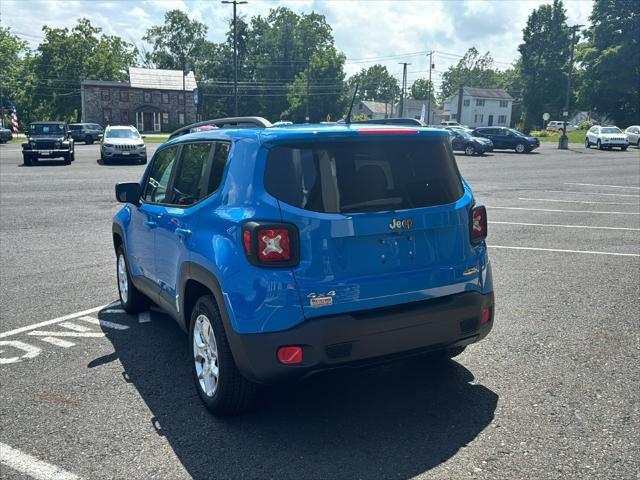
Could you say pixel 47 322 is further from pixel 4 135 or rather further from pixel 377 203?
pixel 4 135


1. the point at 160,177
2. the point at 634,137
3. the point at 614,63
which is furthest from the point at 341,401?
the point at 614,63

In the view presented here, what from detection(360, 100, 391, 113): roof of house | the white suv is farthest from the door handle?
detection(360, 100, 391, 113): roof of house

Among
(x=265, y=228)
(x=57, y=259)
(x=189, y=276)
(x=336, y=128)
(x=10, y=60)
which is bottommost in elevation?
(x=57, y=259)

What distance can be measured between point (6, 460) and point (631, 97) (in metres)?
73.5

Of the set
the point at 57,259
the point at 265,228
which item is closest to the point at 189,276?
the point at 265,228

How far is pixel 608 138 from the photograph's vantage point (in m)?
40.6

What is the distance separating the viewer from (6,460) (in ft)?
10.9

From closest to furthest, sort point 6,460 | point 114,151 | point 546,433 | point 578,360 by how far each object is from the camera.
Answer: point 6,460 < point 546,433 < point 578,360 < point 114,151

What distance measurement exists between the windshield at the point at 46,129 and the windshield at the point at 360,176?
87.7 ft

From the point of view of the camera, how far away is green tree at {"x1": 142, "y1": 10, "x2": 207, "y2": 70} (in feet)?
354

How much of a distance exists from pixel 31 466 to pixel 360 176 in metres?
2.45

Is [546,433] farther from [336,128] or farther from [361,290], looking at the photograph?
[336,128]

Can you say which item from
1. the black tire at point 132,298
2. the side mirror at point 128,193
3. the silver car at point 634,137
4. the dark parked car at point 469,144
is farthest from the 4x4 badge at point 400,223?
the silver car at point 634,137

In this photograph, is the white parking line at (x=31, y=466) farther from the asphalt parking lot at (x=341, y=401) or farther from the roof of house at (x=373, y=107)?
the roof of house at (x=373, y=107)
